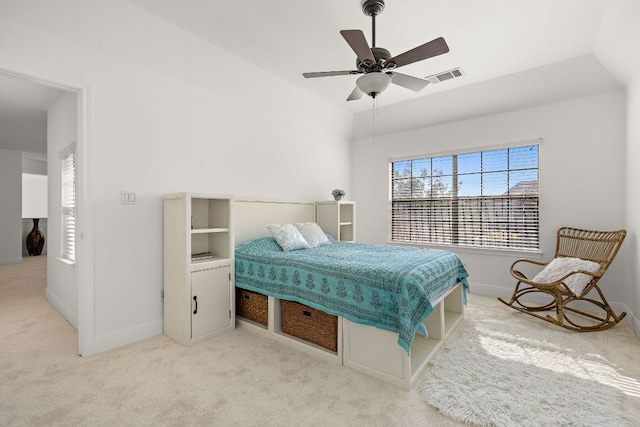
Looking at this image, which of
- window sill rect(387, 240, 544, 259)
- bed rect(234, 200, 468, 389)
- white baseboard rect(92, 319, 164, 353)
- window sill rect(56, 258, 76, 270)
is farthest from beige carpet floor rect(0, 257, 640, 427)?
window sill rect(387, 240, 544, 259)

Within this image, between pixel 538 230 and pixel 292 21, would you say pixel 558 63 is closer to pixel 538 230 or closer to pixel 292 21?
pixel 538 230

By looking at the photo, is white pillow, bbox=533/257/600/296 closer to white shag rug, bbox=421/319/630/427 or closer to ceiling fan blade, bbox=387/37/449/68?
white shag rug, bbox=421/319/630/427

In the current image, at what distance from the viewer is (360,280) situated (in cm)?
226

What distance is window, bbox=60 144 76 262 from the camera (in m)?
3.38

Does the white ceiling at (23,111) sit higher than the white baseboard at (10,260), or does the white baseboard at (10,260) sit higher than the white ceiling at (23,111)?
the white ceiling at (23,111)

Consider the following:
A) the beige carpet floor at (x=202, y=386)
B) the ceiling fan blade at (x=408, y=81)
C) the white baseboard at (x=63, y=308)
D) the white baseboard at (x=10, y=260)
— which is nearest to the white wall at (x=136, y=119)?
the beige carpet floor at (x=202, y=386)

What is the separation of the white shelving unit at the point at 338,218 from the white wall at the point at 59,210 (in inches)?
118

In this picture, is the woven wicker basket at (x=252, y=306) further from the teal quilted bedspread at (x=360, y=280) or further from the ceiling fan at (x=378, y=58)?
the ceiling fan at (x=378, y=58)

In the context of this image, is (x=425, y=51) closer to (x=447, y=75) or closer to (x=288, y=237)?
(x=447, y=75)

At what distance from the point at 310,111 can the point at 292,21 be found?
1848mm

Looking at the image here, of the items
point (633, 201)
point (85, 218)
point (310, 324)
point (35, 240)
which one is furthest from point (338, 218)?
point (35, 240)

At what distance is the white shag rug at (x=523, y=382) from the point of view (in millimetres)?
1737

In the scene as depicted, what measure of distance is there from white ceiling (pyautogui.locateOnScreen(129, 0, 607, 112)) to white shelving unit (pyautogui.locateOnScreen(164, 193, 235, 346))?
1525 millimetres

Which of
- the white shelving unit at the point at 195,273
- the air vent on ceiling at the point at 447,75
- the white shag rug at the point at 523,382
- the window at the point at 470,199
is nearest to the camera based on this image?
the white shag rug at the point at 523,382
